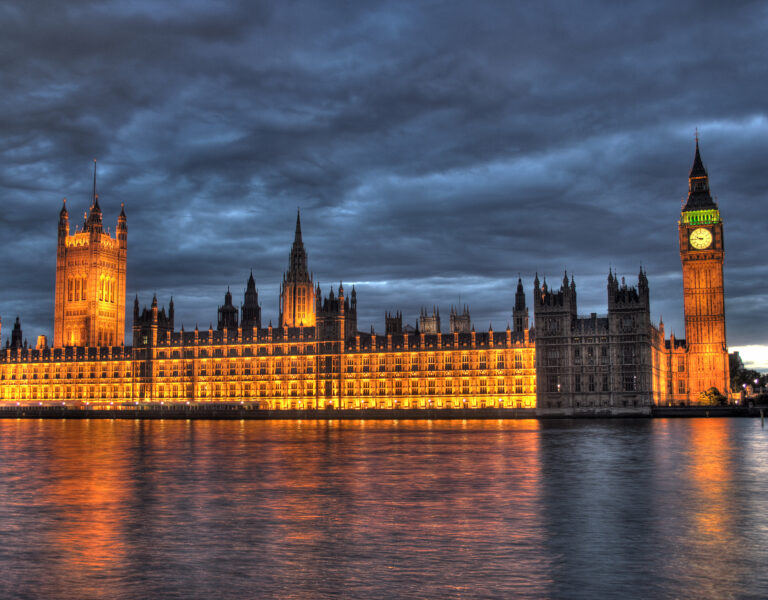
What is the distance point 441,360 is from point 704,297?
57006 mm

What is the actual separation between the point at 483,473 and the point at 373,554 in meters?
21.4

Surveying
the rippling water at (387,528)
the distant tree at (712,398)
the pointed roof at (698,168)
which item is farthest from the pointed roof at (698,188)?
the rippling water at (387,528)

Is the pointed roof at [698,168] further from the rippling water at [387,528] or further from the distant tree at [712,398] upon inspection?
the rippling water at [387,528]

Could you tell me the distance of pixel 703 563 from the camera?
2128 centimetres

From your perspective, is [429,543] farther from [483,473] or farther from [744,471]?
[744,471]

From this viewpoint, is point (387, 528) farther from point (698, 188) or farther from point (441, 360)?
point (698, 188)

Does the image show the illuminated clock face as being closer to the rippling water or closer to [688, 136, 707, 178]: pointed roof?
[688, 136, 707, 178]: pointed roof

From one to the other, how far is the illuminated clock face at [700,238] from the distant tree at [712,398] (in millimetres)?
30565

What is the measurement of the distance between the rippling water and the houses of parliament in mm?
89191

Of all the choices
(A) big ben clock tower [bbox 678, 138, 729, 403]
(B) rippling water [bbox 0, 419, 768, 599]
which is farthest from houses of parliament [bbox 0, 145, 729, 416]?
(B) rippling water [bbox 0, 419, 768, 599]

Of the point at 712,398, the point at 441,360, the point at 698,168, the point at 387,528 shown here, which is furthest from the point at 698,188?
the point at 387,528

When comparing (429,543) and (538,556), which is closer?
(538,556)

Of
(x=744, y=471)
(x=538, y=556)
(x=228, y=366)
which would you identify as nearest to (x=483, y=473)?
(x=744, y=471)

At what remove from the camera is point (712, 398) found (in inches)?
5930
